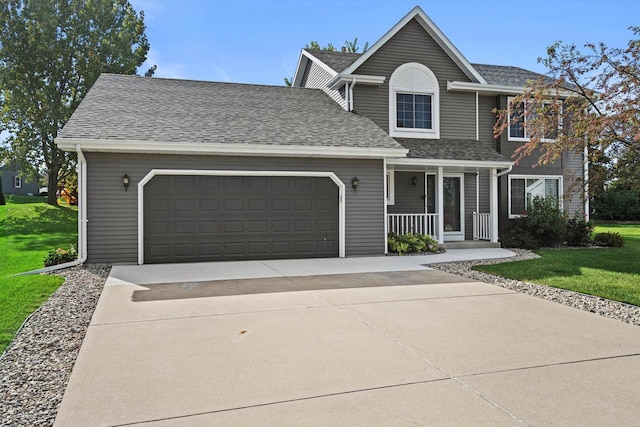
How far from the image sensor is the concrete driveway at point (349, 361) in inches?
127

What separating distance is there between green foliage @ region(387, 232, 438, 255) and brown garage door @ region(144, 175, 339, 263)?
1722 millimetres

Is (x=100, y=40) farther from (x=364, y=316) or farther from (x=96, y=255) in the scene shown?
(x=364, y=316)

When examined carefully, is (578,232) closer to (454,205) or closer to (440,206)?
(454,205)

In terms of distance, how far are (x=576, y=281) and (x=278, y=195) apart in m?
6.71

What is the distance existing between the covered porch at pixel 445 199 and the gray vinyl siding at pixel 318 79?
3.11m

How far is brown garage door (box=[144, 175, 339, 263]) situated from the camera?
10820 millimetres

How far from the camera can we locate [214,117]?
12.3 metres

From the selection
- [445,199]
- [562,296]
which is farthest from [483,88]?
[562,296]

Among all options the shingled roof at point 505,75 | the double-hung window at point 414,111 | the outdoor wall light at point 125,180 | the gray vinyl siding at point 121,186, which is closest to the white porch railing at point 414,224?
the double-hung window at point 414,111

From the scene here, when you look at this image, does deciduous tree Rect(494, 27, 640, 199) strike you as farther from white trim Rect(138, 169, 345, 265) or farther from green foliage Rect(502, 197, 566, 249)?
white trim Rect(138, 169, 345, 265)

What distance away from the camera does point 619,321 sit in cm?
573

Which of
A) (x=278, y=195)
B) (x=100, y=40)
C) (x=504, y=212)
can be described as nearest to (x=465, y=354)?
(x=278, y=195)

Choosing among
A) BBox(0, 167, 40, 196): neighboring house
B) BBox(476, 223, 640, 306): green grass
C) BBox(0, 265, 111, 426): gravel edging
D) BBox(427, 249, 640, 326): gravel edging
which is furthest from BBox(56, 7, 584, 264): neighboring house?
BBox(0, 167, 40, 196): neighboring house

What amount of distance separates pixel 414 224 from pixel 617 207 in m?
21.9
